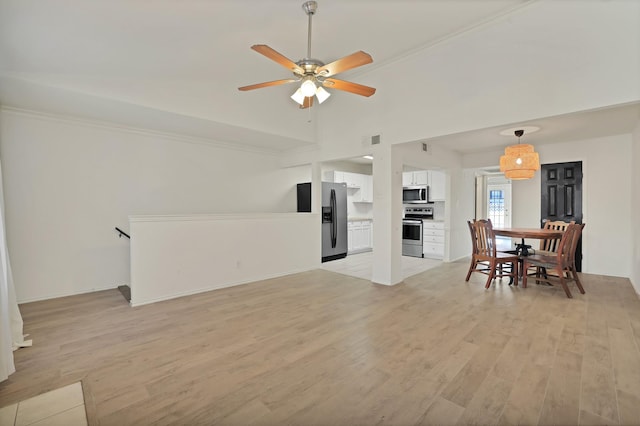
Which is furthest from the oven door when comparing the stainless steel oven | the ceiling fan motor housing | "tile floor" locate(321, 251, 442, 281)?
the ceiling fan motor housing

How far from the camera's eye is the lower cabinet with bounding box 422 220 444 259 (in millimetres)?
6891

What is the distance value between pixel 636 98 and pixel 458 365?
2.96m

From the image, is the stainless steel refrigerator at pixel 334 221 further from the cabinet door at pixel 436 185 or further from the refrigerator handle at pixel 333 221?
the cabinet door at pixel 436 185

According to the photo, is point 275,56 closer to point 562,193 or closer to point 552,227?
point 552,227

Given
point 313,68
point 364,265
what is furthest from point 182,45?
point 364,265

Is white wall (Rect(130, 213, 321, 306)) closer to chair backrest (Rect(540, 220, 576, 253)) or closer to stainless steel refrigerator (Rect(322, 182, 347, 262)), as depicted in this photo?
stainless steel refrigerator (Rect(322, 182, 347, 262))

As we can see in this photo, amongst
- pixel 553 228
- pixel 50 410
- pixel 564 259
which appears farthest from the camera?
pixel 553 228

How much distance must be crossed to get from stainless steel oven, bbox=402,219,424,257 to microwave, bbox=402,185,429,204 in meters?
0.56

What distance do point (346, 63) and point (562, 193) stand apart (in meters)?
5.68

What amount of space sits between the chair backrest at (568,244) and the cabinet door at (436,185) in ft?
10.1

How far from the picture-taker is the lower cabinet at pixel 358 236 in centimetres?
763

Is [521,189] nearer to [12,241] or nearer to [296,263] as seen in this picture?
[296,263]

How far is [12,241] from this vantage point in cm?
386

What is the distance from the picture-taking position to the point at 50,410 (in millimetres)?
1889
